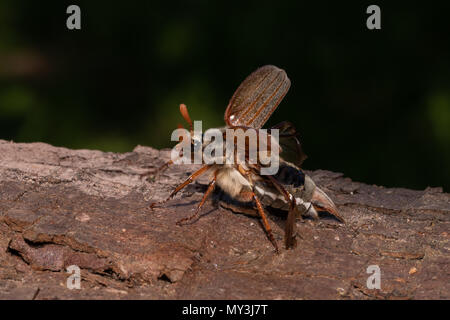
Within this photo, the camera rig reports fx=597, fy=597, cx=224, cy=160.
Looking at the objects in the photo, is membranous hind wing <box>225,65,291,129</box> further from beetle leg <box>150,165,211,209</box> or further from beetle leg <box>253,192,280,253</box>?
beetle leg <box>253,192,280,253</box>

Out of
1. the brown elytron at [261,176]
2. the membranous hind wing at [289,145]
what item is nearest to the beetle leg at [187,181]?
the brown elytron at [261,176]

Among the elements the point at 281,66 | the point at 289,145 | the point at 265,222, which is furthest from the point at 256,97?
the point at 281,66

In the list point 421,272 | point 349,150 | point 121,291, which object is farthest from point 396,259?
point 349,150

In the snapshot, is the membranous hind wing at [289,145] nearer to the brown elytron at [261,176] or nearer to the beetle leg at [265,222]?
the brown elytron at [261,176]

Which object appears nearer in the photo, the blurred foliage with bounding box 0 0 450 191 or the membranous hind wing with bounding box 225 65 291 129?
the membranous hind wing with bounding box 225 65 291 129

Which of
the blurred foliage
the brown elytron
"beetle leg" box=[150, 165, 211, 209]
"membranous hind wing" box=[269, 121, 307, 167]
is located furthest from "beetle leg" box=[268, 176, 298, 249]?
the blurred foliage

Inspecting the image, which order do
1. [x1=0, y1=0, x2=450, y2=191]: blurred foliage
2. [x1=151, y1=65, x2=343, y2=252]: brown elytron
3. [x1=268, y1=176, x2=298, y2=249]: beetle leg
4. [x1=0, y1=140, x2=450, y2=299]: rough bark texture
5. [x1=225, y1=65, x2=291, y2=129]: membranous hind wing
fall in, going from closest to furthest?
[x1=0, y1=140, x2=450, y2=299]: rough bark texture < [x1=268, y1=176, x2=298, y2=249]: beetle leg < [x1=151, y1=65, x2=343, y2=252]: brown elytron < [x1=225, y1=65, x2=291, y2=129]: membranous hind wing < [x1=0, y1=0, x2=450, y2=191]: blurred foliage

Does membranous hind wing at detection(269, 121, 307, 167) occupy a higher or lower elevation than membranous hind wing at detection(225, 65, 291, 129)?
lower

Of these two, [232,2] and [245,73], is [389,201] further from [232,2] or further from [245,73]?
[232,2]

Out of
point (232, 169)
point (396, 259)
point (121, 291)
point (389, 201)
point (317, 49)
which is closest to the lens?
point (121, 291)
